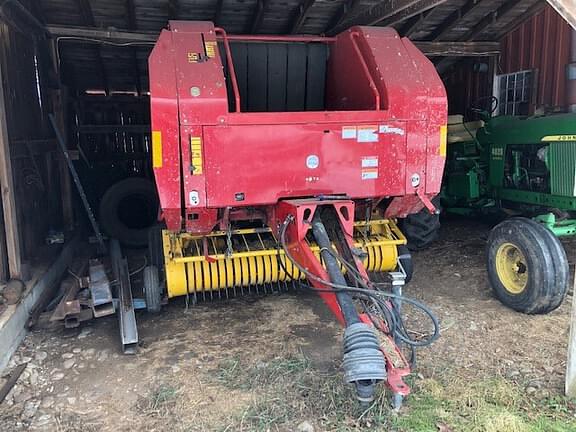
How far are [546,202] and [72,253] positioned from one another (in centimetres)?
517

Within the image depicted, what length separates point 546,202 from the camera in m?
4.83

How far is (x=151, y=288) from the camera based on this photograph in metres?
4.30

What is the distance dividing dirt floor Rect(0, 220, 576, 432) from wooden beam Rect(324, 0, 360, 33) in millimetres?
3313

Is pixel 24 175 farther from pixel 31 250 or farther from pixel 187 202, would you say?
pixel 187 202

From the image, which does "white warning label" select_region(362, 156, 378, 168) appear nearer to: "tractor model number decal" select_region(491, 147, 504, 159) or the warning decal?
the warning decal

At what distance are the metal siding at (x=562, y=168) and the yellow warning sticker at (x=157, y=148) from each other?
10.9 feet

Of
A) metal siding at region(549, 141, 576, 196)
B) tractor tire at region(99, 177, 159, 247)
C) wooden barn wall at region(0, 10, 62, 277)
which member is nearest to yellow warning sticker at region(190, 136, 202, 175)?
wooden barn wall at region(0, 10, 62, 277)

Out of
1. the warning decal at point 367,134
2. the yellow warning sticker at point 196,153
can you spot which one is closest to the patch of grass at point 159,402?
the yellow warning sticker at point 196,153

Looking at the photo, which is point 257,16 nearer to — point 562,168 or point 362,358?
point 562,168

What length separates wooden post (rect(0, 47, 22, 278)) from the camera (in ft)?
13.1

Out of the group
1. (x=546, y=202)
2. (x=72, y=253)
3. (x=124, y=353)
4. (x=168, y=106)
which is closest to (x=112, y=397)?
(x=124, y=353)

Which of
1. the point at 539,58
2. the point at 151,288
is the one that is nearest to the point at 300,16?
the point at 539,58

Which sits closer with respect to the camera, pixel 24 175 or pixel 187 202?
pixel 187 202

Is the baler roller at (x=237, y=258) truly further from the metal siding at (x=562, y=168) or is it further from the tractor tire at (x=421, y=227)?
the metal siding at (x=562, y=168)
